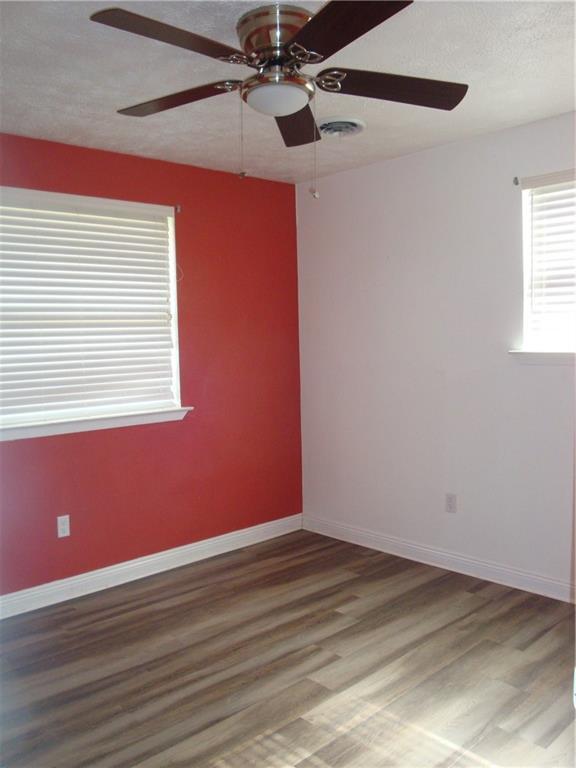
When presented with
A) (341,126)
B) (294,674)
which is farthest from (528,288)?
(294,674)

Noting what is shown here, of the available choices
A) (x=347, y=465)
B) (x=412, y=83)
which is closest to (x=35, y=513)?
(x=347, y=465)

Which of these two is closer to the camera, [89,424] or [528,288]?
[528,288]

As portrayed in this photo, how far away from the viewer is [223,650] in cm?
Result: 296

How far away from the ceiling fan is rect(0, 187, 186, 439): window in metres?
1.41

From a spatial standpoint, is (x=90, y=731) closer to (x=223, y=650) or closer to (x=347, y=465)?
(x=223, y=650)

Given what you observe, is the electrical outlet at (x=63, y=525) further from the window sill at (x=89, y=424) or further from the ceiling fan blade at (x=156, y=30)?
the ceiling fan blade at (x=156, y=30)

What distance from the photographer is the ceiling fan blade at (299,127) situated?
2234 millimetres

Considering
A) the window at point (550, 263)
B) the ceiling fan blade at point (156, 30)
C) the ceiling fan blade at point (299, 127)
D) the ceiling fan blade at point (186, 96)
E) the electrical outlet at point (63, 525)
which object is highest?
the ceiling fan blade at point (156, 30)

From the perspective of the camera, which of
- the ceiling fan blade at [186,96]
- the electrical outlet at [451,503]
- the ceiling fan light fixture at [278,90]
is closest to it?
the ceiling fan light fixture at [278,90]

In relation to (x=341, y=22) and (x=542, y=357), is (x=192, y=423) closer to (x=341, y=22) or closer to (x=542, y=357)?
(x=542, y=357)

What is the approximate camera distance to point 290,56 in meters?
1.84

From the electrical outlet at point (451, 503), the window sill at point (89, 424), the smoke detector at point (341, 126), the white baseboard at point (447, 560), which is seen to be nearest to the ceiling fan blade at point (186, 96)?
the smoke detector at point (341, 126)

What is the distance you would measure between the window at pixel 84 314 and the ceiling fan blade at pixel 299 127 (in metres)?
1.50

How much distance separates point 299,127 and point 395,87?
17.2 inches
